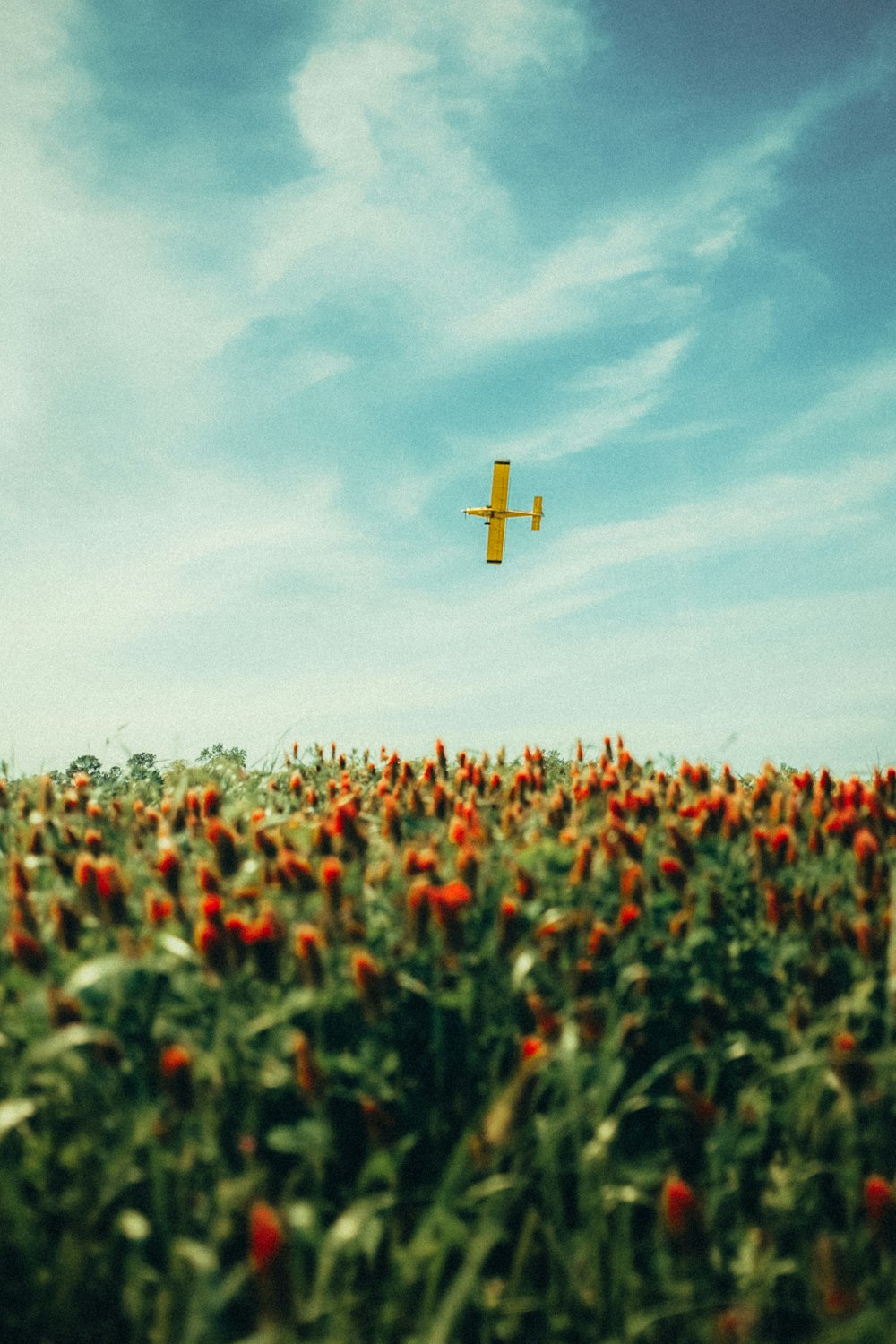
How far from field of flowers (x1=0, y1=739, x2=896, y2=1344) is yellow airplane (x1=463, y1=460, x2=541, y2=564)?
3617 cm

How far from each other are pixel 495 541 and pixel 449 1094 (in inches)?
1537

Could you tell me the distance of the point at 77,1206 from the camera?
95.2 inches

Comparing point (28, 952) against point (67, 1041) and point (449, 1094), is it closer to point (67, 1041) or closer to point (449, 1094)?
point (67, 1041)

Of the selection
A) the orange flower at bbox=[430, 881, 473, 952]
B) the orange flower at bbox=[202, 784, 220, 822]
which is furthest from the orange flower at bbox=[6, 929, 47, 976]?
the orange flower at bbox=[202, 784, 220, 822]

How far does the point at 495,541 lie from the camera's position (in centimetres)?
4134

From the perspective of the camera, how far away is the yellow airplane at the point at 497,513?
39.3 m

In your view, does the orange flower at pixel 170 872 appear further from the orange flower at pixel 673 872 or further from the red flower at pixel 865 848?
the red flower at pixel 865 848

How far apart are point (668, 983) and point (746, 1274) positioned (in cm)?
99

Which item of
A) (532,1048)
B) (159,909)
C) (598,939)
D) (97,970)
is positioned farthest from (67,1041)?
(598,939)

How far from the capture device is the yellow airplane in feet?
129

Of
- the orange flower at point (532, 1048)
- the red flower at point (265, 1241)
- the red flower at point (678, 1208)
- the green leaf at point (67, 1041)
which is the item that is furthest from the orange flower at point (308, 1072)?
the red flower at point (678, 1208)

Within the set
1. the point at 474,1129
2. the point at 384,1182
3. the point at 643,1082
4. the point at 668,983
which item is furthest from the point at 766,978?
the point at 384,1182

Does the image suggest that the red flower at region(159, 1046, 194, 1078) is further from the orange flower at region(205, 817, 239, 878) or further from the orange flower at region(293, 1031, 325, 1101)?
the orange flower at region(205, 817, 239, 878)

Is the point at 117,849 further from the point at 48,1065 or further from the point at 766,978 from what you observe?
the point at 766,978
